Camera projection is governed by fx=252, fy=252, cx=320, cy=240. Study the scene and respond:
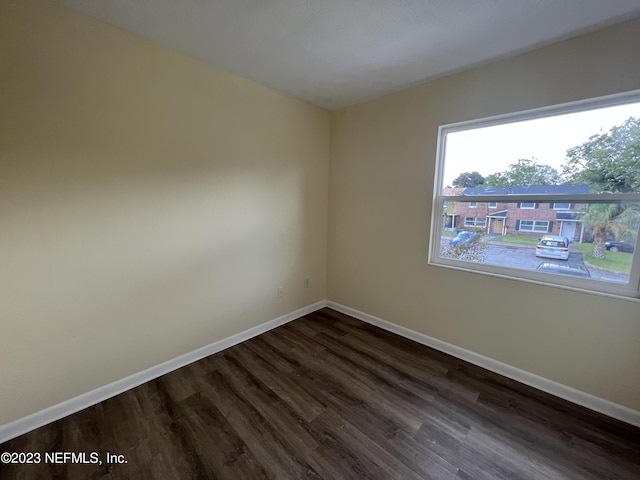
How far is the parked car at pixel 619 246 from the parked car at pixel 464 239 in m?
0.76

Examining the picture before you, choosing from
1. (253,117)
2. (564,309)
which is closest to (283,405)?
(564,309)

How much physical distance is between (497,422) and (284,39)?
291 centimetres

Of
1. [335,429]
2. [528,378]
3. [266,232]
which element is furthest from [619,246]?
[266,232]

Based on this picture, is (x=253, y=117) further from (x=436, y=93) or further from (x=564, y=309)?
(x=564, y=309)

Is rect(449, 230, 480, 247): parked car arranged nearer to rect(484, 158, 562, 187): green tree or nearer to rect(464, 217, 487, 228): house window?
rect(464, 217, 487, 228): house window

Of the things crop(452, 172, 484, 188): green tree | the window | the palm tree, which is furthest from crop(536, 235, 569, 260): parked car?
crop(452, 172, 484, 188): green tree

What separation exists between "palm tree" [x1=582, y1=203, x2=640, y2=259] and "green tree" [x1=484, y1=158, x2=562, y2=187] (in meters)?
0.29

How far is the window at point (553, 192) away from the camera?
162cm

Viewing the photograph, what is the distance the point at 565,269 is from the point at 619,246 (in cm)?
31

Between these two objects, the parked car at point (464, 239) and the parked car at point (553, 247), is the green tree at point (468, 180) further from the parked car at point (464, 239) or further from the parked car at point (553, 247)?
the parked car at point (553, 247)

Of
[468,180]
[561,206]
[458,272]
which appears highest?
[468,180]

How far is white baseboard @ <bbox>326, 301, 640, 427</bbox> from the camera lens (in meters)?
1.65

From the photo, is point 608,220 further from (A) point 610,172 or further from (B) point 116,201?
(B) point 116,201

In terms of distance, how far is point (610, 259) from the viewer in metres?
1.68
